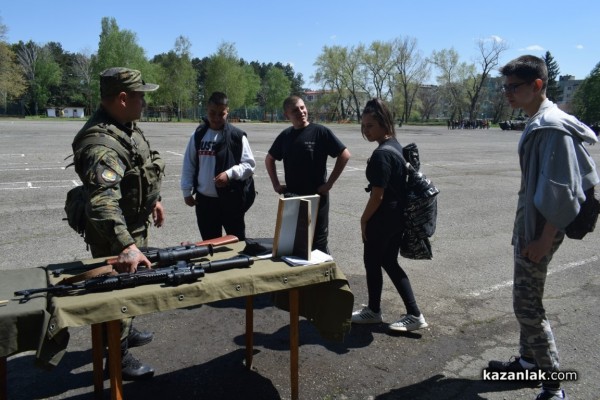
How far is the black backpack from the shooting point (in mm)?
3996

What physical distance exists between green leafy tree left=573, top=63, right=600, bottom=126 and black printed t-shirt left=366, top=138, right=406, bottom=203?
83.6 m

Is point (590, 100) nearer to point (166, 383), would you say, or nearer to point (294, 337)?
point (294, 337)

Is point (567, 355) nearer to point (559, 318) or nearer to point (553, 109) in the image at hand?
point (559, 318)

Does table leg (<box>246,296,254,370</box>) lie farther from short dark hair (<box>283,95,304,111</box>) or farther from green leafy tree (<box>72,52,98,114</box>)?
green leafy tree (<box>72,52,98,114</box>)

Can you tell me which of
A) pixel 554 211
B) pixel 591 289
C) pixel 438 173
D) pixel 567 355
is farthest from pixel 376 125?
pixel 438 173

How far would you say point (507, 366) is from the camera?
3518 millimetres

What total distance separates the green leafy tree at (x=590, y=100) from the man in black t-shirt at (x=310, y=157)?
83.1 meters

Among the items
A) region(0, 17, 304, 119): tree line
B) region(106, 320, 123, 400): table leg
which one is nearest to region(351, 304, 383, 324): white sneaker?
region(106, 320, 123, 400): table leg

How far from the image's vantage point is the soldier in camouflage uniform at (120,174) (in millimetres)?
2678

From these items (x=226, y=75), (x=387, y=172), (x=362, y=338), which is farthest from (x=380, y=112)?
(x=226, y=75)

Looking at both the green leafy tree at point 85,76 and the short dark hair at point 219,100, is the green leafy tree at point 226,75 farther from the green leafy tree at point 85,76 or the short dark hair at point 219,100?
the short dark hair at point 219,100

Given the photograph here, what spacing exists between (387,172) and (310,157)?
1162 mm

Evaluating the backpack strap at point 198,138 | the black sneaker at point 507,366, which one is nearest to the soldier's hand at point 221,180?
the backpack strap at point 198,138

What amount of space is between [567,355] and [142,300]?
3390 mm
